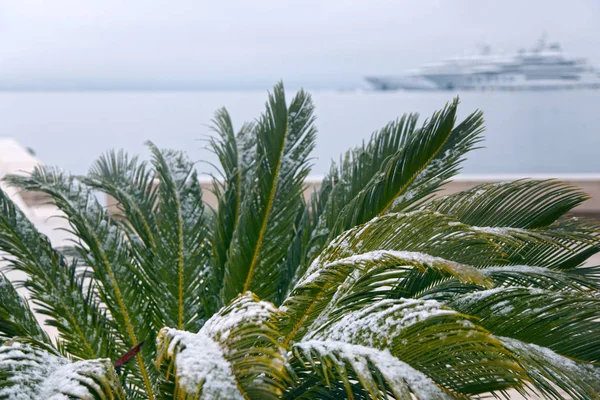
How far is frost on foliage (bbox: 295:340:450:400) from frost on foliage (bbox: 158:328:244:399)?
198 millimetres

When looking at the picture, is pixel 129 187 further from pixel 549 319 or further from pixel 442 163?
pixel 549 319

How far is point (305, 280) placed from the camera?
5.58ft

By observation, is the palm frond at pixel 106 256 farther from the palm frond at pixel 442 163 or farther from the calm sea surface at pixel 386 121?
the calm sea surface at pixel 386 121

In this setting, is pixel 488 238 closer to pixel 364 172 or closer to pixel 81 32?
pixel 364 172

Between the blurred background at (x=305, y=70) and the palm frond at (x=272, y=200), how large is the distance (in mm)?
194

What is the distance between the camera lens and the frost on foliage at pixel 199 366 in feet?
3.99

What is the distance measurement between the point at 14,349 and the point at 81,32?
76.7 meters

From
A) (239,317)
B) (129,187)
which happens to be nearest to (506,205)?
(239,317)

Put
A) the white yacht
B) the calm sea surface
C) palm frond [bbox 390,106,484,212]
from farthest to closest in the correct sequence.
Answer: the white yacht, the calm sea surface, palm frond [bbox 390,106,484,212]

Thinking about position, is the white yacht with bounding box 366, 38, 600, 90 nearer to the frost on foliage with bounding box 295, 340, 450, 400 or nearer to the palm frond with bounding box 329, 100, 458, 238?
the palm frond with bounding box 329, 100, 458, 238

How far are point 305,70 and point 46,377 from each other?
36247 mm

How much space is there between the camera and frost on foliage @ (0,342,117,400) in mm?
1362

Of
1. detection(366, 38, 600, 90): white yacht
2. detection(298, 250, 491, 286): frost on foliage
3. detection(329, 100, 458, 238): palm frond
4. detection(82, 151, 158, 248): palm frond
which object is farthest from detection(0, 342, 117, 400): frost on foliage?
detection(366, 38, 600, 90): white yacht

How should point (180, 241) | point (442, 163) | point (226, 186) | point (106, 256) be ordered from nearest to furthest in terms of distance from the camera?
1. point (442, 163)
2. point (106, 256)
3. point (180, 241)
4. point (226, 186)
